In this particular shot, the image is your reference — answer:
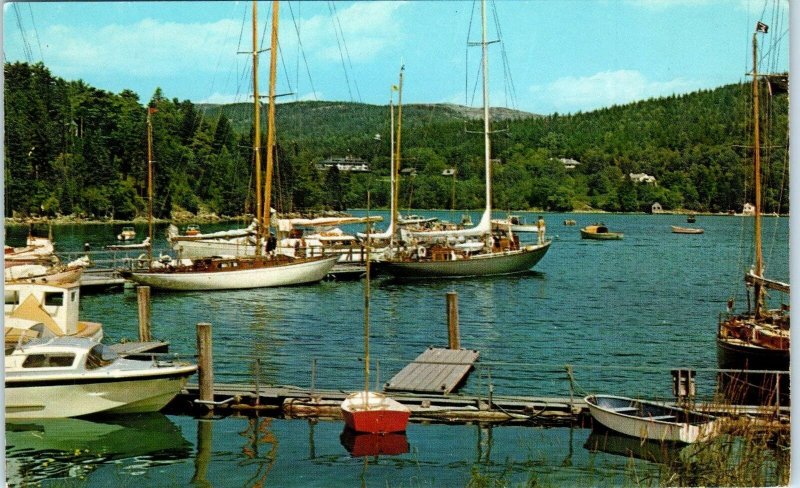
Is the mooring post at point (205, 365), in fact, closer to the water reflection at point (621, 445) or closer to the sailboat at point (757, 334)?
the water reflection at point (621, 445)

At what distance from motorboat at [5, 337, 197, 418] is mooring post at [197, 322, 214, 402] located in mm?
198

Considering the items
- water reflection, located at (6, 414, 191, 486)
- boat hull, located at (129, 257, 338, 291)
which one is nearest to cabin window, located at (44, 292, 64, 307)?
water reflection, located at (6, 414, 191, 486)

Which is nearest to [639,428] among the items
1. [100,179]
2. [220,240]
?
[220,240]

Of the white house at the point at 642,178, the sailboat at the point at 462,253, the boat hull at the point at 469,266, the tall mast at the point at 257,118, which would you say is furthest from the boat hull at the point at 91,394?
the white house at the point at 642,178

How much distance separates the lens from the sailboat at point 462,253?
112ft

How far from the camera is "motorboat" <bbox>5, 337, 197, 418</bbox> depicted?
39.2 feet

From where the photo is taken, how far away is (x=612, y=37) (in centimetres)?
1670

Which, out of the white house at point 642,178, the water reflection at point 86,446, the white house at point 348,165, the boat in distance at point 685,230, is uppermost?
the white house at point 348,165

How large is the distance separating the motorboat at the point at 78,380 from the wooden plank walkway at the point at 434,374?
296 centimetres

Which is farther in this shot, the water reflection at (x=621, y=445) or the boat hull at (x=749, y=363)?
the boat hull at (x=749, y=363)

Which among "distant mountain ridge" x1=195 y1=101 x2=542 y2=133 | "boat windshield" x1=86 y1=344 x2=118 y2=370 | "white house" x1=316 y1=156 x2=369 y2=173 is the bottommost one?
"boat windshield" x1=86 y1=344 x2=118 y2=370

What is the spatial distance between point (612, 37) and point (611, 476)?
8.99 meters

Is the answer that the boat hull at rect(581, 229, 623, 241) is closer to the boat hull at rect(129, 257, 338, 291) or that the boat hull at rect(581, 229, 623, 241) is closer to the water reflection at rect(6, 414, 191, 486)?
the boat hull at rect(129, 257, 338, 291)

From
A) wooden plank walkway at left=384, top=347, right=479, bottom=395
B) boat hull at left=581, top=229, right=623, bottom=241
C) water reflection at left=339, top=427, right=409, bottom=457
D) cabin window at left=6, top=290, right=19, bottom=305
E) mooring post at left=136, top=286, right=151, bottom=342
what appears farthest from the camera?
boat hull at left=581, top=229, right=623, bottom=241
